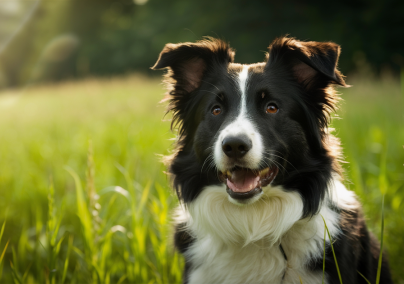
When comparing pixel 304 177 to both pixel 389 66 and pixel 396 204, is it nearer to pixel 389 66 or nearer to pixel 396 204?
pixel 396 204

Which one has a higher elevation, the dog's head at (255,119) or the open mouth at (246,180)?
the dog's head at (255,119)

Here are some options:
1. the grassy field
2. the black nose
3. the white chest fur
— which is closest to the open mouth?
the white chest fur

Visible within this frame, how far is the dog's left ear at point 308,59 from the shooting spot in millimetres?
2361

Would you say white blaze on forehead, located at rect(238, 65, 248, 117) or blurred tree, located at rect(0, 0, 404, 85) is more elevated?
blurred tree, located at rect(0, 0, 404, 85)

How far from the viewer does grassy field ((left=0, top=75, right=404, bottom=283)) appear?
2.90 metres

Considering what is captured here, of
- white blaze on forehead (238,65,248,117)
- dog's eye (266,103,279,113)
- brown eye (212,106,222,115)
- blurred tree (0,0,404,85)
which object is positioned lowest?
brown eye (212,106,222,115)

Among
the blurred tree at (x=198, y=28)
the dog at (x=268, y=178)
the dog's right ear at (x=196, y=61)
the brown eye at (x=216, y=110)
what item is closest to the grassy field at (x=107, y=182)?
the dog at (x=268, y=178)

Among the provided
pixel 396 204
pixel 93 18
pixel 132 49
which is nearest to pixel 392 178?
pixel 396 204

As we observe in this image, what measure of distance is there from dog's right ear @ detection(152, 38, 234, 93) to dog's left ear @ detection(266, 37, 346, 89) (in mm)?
409

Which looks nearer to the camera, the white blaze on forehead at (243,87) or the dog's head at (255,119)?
the dog's head at (255,119)

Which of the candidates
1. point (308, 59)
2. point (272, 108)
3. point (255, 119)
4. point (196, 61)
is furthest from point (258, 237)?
point (196, 61)

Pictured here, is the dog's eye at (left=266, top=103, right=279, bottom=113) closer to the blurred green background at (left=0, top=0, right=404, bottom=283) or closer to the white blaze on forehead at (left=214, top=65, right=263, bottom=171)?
the white blaze on forehead at (left=214, top=65, right=263, bottom=171)

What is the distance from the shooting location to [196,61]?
300cm

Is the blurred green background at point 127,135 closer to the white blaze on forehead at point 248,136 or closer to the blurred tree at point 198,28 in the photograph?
the blurred tree at point 198,28
